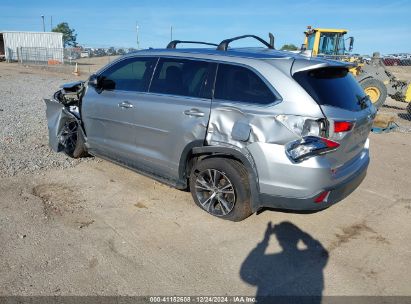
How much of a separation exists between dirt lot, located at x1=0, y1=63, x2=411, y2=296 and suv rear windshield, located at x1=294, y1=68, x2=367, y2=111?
4.54ft

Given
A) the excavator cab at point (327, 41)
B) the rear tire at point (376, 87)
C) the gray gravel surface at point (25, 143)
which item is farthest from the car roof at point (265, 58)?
the excavator cab at point (327, 41)

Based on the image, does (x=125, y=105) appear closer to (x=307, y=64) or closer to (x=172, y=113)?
(x=172, y=113)

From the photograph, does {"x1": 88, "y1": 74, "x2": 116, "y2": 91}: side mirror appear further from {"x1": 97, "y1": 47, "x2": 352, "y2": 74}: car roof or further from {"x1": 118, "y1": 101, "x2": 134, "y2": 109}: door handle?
{"x1": 97, "y1": 47, "x2": 352, "y2": 74}: car roof

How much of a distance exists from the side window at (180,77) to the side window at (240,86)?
0.71ft

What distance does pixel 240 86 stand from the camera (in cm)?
366

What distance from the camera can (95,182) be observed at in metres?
4.89

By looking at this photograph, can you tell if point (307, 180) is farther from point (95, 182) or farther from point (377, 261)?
point (95, 182)

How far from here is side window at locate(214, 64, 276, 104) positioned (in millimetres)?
3486

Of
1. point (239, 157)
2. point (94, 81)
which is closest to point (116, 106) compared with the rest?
point (94, 81)

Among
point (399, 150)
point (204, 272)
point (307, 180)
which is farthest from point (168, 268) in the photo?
point (399, 150)

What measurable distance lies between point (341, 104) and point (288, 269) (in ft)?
5.35

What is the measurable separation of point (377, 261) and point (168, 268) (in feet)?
6.39

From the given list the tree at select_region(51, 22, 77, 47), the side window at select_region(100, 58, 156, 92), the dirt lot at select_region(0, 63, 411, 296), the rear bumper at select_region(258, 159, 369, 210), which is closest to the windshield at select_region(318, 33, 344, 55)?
the dirt lot at select_region(0, 63, 411, 296)

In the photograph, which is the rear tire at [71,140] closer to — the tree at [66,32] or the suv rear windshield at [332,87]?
the suv rear windshield at [332,87]
